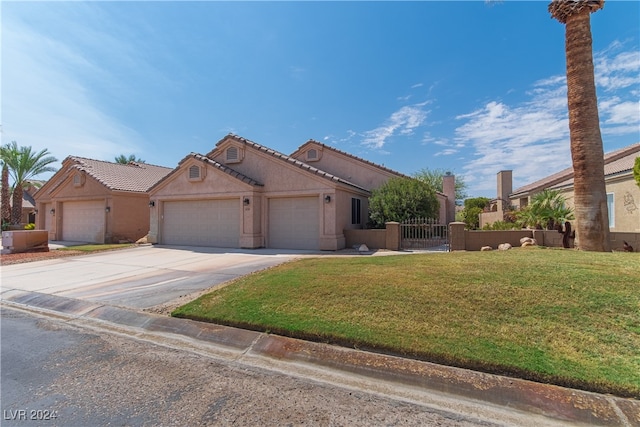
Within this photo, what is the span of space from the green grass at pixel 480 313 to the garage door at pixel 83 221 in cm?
1880

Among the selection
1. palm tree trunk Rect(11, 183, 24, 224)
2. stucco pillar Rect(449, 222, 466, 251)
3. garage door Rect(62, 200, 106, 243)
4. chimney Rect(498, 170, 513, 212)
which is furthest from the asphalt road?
palm tree trunk Rect(11, 183, 24, 224)

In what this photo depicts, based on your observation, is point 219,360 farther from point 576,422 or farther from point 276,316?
point 576,422

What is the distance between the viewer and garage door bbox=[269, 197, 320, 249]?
51.3ft

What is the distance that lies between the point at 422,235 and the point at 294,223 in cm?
632

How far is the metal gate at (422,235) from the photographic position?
1464 cm

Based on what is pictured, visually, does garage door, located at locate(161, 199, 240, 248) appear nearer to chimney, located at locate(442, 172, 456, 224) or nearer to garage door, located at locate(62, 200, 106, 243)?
garage door, located at locate(62, 200, 106, 243)

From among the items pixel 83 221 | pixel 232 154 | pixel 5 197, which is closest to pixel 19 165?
pixel 5 197

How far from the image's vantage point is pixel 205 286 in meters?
8.15

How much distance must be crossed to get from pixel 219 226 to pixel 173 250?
2.59 metres

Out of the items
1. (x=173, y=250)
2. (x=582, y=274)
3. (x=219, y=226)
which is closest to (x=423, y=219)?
(x=582, y=274)

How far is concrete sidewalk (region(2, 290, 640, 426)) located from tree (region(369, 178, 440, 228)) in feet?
38.2

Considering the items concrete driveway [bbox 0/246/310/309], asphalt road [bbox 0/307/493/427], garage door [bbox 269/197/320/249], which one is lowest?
asphalt road [bbox 0/307/493/427]

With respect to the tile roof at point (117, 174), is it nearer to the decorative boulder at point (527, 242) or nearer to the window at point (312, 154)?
the window at point (312, 154)

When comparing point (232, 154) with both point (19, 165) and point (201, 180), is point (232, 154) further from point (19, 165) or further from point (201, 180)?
point (19, 165)
